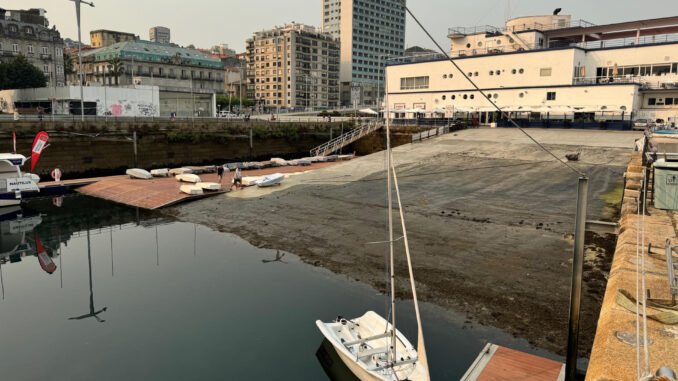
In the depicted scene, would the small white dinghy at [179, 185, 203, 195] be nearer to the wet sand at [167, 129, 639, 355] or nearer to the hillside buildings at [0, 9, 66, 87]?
the wet sand at [167, 129, 639, 355]

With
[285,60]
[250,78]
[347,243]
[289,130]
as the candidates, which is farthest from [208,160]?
[250,78]

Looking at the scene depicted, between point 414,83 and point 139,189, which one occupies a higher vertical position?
point 414,83

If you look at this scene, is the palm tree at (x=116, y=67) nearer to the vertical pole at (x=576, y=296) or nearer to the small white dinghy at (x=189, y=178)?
the small white dinghy at (x=189, y=178)

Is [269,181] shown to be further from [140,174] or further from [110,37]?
[110,37]

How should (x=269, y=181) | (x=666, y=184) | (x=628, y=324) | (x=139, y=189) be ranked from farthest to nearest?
(x=139, y=189) < (x=269, y=181) < (x=666, y=184) < (x=628, y=324)

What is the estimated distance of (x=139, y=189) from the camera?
3972 cm

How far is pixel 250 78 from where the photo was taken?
186750mm

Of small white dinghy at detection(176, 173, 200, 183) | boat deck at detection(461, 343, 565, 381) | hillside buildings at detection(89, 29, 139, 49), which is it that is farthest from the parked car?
hillside buildings at detection(89, 29, 139, 49)

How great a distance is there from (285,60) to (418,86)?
11156 centimetres

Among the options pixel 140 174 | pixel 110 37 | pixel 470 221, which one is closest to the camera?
pixel 470 221

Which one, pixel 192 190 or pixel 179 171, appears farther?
pixel 179 171

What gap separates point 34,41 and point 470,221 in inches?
4540

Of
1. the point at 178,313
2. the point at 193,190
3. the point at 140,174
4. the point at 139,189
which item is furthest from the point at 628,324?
the point at 140,174

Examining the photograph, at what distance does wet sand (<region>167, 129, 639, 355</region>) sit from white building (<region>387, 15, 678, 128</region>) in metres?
8.32
